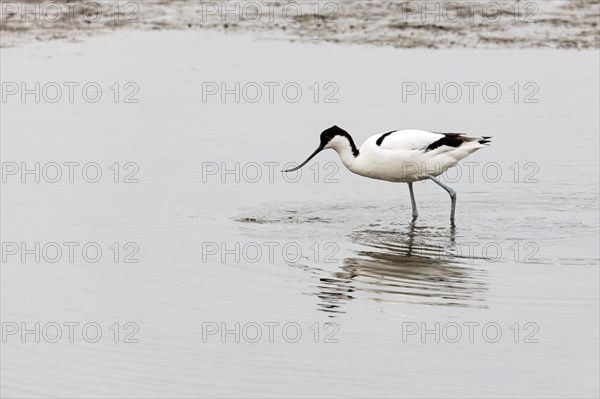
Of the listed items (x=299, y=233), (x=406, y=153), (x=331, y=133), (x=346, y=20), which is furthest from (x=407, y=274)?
(x=346, y=20)

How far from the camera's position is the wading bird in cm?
1259

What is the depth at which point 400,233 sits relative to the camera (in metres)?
12.1

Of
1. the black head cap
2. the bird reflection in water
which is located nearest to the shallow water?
the bird reflection in water

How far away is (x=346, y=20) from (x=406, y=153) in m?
8.73

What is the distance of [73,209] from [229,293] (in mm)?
2991

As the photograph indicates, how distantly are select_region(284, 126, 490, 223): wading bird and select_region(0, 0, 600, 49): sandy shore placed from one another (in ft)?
22.1

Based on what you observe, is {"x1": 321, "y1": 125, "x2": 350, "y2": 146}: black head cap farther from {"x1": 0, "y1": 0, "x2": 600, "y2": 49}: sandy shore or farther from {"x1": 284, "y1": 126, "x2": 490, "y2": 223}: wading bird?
{"x1": 0, "y1": 0, "x2": 600, "y2": 49}: sandy shore

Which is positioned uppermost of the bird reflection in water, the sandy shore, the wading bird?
the sandy shore

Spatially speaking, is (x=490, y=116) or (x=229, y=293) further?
(x=490, y=116)

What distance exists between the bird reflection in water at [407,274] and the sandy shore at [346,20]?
7873 millimetres

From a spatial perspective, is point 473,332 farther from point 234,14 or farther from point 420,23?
point 234,14

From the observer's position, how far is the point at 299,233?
12.0 m

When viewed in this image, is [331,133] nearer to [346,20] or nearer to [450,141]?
[450,141]

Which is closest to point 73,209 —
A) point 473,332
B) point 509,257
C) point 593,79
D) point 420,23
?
point 509,257
